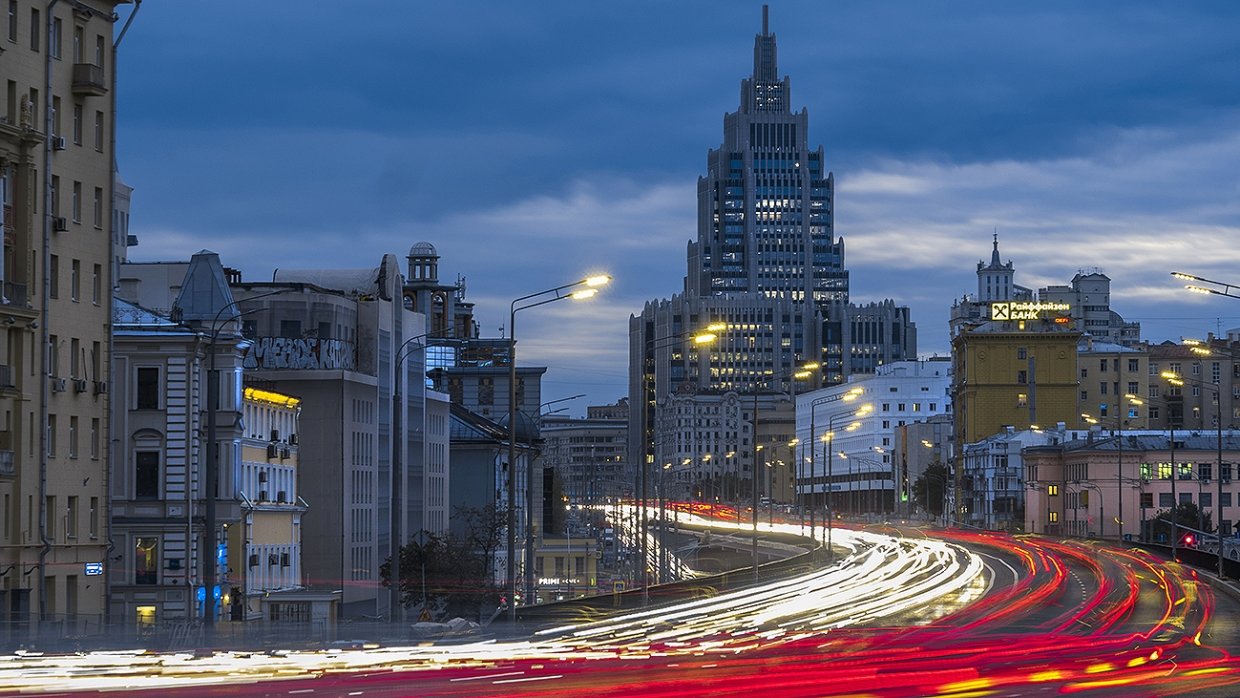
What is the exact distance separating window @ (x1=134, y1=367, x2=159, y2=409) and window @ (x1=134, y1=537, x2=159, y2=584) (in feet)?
16.9

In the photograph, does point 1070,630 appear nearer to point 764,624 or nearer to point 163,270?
point 764,624

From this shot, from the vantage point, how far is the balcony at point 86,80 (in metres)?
63.5

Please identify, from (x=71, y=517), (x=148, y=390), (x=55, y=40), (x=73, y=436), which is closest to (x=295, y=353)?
(x=148, y=390)

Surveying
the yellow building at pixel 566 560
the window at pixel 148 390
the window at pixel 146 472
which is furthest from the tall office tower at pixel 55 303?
the yellow building at pixel 566 560

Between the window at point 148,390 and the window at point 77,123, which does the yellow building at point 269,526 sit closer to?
the window at point 148,390

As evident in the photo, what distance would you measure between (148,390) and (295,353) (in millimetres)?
37713

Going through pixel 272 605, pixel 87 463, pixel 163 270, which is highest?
pixel 163 270

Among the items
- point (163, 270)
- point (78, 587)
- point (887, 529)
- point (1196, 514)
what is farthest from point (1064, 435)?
point (78, 587)

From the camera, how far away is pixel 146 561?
258ft

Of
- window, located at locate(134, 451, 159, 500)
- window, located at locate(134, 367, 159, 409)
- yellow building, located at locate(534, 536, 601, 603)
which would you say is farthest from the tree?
yellow building, located at locate(534, 536, 601, 603)

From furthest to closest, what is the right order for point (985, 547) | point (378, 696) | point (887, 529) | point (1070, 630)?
point (887, 529)
point (985, 547)
point (1070, 630)
point (378, 696)

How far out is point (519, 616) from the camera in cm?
6278

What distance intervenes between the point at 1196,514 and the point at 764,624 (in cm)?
11463

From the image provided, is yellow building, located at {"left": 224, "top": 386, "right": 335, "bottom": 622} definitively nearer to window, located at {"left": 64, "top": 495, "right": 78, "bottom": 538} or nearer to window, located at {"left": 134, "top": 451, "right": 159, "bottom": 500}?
window, located at {"left": 134, "top": 451, "right": 159, "bottom": 500}
